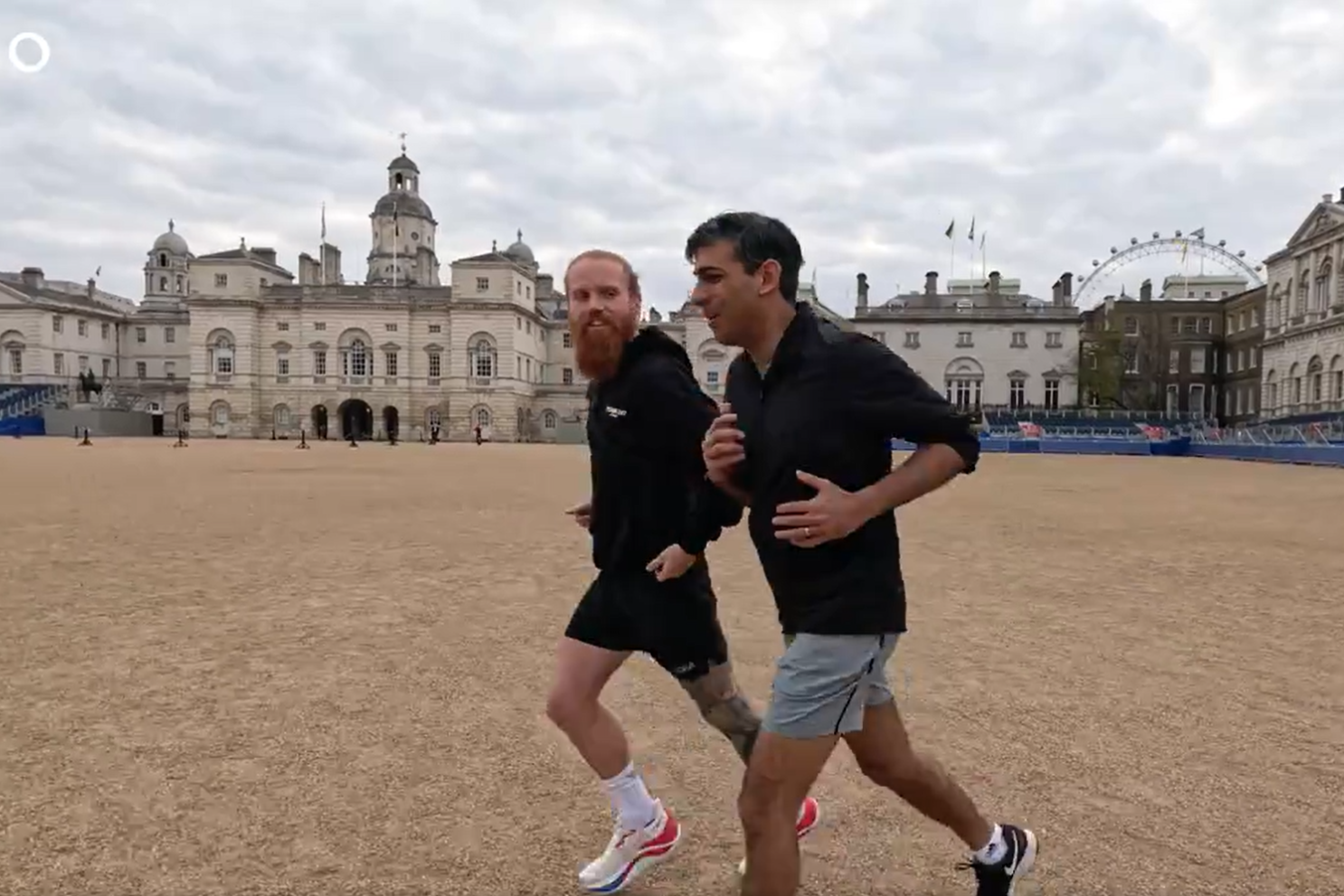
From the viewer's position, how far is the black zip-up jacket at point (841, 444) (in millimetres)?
2473

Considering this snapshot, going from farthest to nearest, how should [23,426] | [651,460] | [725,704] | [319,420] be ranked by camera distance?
[319,420] < [23,426] < [725,704] < [651,460]

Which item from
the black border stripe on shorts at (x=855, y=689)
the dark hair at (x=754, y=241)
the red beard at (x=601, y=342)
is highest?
the dark hair at (x=754, y=241)

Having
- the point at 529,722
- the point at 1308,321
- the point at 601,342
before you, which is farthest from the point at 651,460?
the point at 1308,321

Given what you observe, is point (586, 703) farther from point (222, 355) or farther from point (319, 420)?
point (222, 355)

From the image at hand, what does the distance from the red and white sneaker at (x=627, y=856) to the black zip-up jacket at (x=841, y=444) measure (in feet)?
3.78

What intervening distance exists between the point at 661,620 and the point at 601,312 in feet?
3.48

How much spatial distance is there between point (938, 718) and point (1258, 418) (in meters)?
72.5

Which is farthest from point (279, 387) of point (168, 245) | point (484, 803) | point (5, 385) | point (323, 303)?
point (484, 803)

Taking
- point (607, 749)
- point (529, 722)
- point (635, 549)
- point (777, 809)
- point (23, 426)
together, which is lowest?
point (529, 722)

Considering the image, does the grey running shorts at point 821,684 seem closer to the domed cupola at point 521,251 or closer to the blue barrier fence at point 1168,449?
the blue barrier fence at point 1168,449

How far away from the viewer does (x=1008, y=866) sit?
2967 mm

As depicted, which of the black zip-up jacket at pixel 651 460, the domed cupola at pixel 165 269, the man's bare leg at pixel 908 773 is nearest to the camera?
the man's bare leg at pixel 908 773

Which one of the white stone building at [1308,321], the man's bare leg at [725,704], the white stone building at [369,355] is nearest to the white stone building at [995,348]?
the white stone building at [1308,321]

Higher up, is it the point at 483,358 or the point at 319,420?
the point at 483,358
